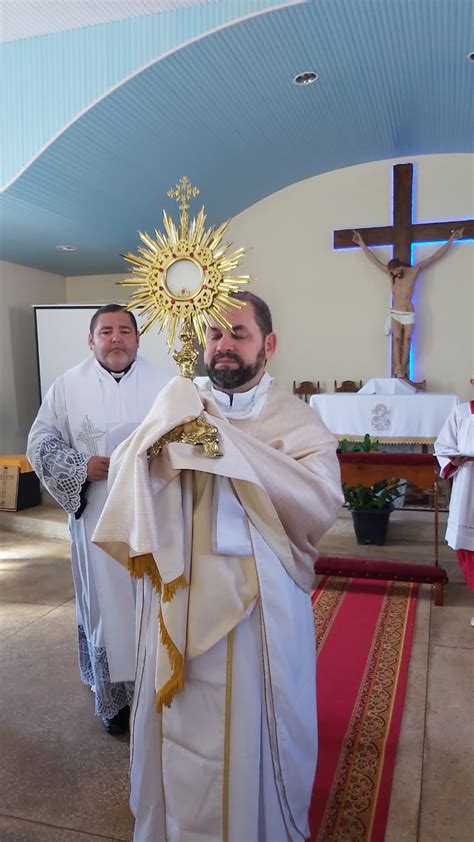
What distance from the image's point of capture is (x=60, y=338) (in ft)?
27.6

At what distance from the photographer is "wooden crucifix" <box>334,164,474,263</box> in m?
8.40

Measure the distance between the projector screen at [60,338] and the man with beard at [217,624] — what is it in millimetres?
6376

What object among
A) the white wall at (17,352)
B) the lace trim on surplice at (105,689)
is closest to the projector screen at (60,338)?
the white wall at (17,352)

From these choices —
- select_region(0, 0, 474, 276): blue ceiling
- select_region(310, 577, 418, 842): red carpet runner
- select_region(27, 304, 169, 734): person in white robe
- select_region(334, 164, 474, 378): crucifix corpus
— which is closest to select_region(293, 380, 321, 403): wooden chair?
select_region(334, 164, 474, 378): crucifix corpus

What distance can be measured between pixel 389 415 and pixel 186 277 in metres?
5.53

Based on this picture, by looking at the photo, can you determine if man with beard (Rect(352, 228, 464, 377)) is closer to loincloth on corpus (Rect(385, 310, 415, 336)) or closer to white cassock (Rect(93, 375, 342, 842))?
loincloth on corpus (Rect(385, 310, 415, 336))

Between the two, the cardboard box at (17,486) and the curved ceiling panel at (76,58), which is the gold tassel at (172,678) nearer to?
the curved ceiling panel at (76,58)

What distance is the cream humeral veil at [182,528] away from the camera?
5.80ft

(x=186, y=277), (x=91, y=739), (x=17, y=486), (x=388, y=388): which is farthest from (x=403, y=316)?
(x=186, y=277)

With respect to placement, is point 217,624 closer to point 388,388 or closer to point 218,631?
point 218,631

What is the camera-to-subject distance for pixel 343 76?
6.15 metres

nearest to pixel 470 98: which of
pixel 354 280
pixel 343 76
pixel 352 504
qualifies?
pixel 343 76

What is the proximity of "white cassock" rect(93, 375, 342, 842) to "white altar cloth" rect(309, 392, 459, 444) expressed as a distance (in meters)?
4.95

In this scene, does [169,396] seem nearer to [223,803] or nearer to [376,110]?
[223,803]
